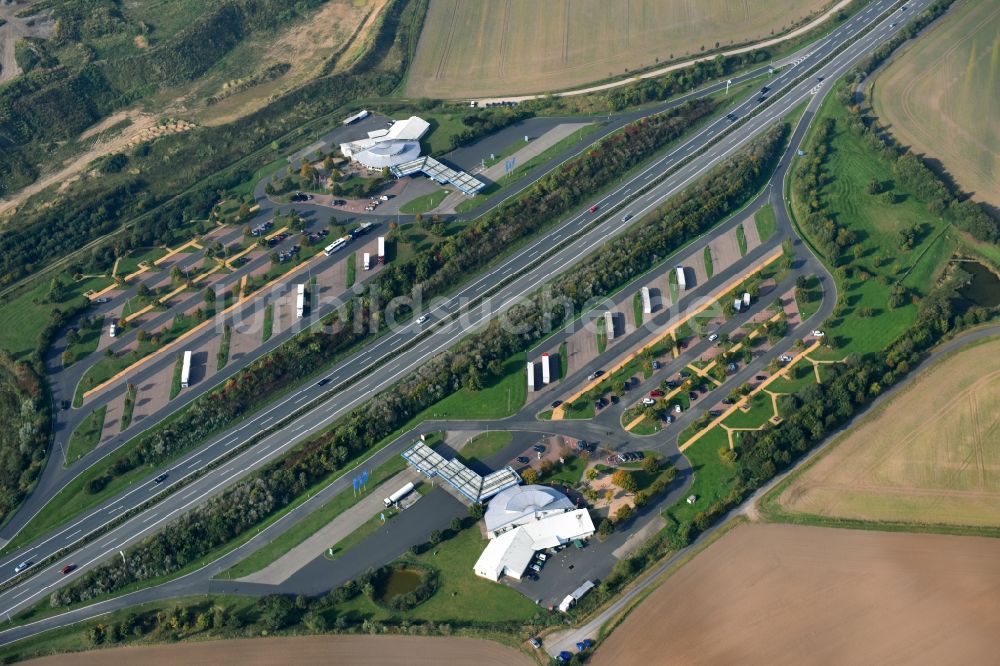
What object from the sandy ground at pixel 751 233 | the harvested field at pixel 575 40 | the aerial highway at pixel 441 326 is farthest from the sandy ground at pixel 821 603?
the harvested field at pixel 575 40

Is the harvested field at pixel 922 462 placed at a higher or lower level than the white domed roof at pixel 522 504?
higher

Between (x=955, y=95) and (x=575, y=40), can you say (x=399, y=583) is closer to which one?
(x=575, y=40)


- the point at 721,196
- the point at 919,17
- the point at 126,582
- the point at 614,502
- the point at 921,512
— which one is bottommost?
the point at 126,582

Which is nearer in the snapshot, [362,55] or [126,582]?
[126,582]

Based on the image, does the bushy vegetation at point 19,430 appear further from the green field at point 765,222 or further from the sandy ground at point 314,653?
the green field at point 765,222

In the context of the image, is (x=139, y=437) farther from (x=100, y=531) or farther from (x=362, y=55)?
(x=362, y=55)

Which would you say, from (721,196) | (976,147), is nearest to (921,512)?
(721,196)

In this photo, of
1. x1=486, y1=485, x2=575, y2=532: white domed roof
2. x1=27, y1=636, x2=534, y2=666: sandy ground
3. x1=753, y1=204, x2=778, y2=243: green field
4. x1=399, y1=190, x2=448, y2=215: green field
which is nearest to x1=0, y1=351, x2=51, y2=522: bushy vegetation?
x1=27, y1=636, x2=534, y2=666: sandy ground
